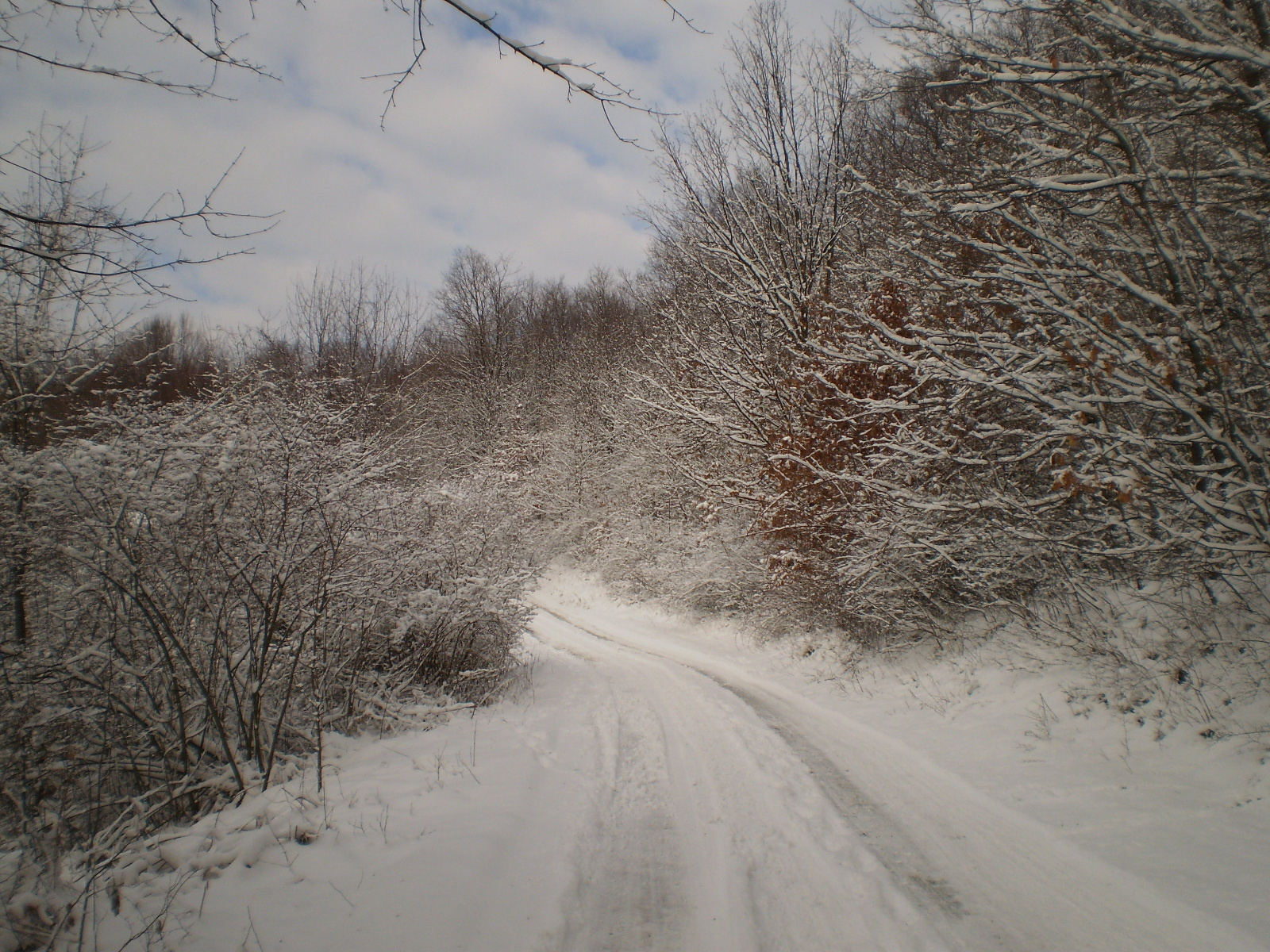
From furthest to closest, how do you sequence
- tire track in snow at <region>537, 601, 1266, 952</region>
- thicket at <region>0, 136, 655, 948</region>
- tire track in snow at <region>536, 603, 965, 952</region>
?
thicket at <region>0, 136, 655, 948</region>
tire track in snow at <region>536, 603, 965, 952</region>
tire track in snow at <region>537, 601, 1266, 952</region>

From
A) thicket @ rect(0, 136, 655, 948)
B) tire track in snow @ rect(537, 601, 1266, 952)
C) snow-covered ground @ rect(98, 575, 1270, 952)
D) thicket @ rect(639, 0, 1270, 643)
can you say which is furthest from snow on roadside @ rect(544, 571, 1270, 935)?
thicket @ rect(0, 136, 655, 948)

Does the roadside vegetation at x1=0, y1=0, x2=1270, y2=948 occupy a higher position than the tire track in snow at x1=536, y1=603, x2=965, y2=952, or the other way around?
the roadside vegetation at x1=0, y1=0, x2=1270, y2=948

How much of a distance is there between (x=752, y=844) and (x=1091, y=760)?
2.75 m

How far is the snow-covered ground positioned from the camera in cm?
266

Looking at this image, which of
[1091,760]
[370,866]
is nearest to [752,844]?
[370,866]

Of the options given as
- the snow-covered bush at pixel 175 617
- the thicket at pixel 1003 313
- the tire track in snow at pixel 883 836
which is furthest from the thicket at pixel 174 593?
the thicket at pixel 1003 313

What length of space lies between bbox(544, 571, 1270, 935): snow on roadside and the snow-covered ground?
0.02m

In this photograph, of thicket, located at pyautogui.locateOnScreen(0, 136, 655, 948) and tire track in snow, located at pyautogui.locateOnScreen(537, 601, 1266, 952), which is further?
thicket, located at pyautogui.locateOnScreen(0, 136, 655, 948)

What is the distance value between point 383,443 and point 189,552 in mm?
8205

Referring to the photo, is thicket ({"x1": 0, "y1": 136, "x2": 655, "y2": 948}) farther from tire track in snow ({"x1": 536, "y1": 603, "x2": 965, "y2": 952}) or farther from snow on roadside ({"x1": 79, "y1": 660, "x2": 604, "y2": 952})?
tire track in snow ({"x1": 536, "y1": 603, "x2": 965, "y2": 952})

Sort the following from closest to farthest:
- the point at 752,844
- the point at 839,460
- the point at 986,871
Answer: the point at 986,871, the point at 752,844, the point at 839,460

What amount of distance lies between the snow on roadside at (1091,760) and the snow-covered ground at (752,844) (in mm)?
19

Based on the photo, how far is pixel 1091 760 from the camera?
415cm

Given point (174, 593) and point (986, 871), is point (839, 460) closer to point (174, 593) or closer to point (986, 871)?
point (986, 871)
